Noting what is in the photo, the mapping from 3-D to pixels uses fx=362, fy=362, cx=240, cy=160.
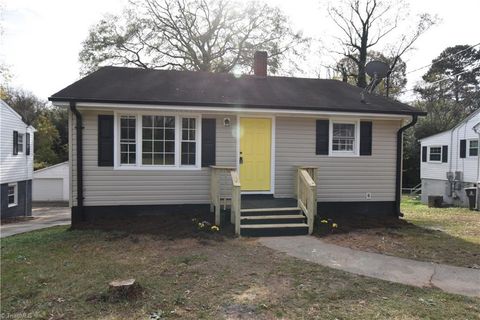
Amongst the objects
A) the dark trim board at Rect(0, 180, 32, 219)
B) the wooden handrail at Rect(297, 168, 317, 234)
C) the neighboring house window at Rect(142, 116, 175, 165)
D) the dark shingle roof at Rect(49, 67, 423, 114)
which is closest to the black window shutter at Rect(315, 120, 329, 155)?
the dark shingle roof at Rect(49, 67, 423, 114)

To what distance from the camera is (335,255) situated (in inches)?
251

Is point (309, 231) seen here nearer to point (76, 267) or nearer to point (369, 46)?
point (76, 267)

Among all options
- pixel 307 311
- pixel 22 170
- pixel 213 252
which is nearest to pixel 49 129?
pixel 22 170

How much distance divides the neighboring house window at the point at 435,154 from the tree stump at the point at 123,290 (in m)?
21.9

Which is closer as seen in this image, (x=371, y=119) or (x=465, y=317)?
(x=465, y=317)

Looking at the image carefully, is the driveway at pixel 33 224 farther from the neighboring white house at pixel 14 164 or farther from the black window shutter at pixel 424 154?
the black window shutter at pixel 424 154

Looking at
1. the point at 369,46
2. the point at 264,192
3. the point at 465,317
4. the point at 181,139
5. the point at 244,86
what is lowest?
the point at 465,317

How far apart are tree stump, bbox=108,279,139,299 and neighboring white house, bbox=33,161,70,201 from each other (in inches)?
1105

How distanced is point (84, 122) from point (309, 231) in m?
5.84

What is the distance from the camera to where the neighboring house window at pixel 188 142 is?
9242mm

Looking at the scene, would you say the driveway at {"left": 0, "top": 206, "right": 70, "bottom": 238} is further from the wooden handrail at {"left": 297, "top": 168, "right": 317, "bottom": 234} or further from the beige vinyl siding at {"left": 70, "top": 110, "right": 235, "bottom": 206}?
the wooden handrail at {"left": 297, "top": 168, "right": 317, "bottom": 234}

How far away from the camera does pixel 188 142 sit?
9273mm

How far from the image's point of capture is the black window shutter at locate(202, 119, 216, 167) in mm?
9266

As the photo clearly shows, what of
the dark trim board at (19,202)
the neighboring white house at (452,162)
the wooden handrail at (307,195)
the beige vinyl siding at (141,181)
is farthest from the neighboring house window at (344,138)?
the dark trim board at (19,202)
